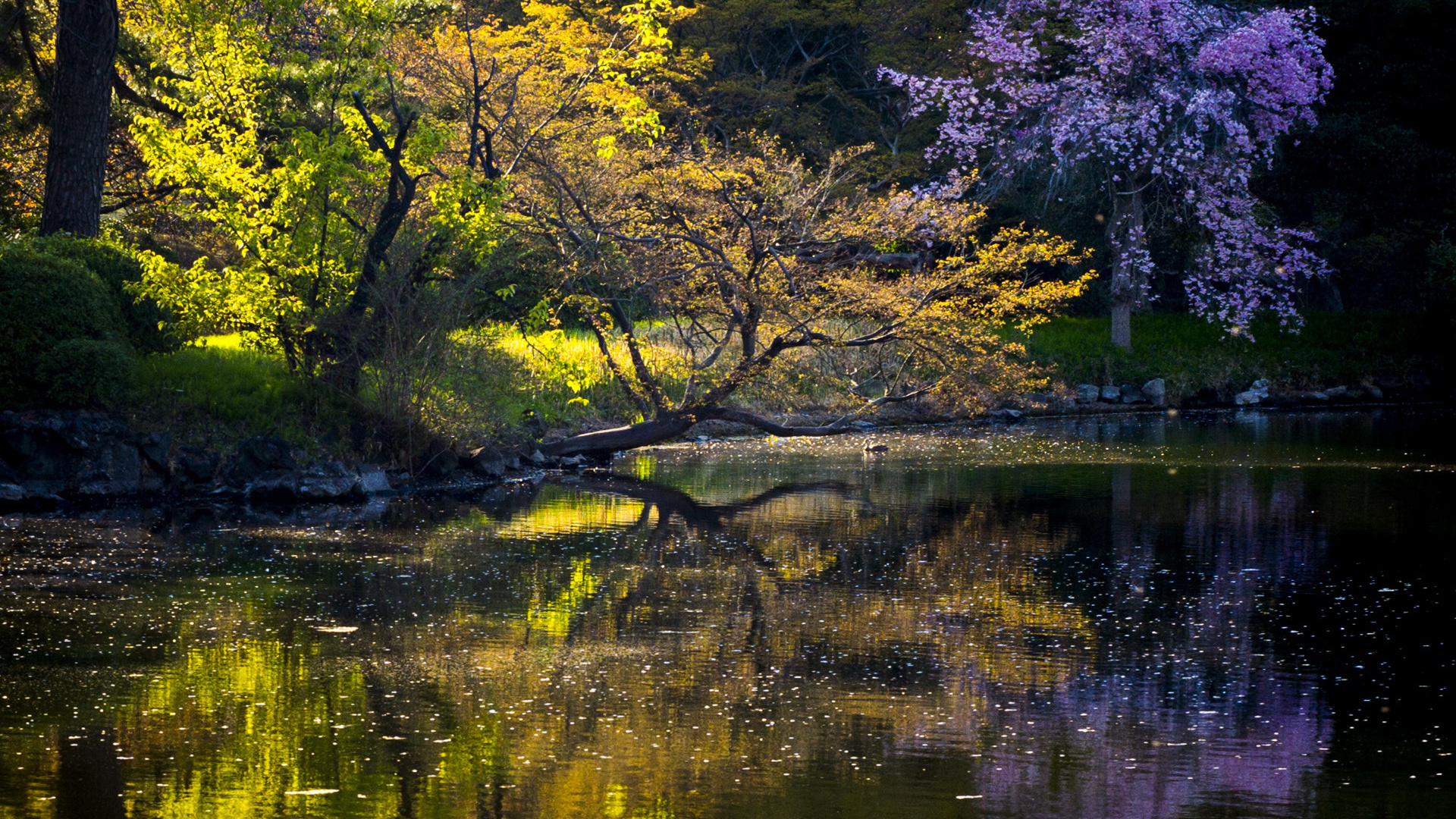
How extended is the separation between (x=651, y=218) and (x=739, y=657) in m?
11.3

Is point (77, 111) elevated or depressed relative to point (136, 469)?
elevated

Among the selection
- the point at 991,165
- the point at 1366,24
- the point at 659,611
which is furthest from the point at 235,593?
the point at 1366,24

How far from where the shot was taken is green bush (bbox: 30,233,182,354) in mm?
15984

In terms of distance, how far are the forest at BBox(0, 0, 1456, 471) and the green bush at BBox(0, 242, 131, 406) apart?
1.3 inches

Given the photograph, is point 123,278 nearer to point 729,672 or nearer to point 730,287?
point 730,287

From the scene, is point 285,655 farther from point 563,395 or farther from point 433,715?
point 563,395

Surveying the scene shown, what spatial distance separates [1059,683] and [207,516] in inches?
370

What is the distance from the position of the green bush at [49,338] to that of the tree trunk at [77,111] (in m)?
2.64

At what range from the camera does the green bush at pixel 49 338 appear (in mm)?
14938

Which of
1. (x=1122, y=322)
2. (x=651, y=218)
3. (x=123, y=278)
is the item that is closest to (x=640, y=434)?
(x=651, y=218)

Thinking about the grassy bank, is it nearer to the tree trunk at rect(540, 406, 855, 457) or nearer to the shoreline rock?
the shoreline rock

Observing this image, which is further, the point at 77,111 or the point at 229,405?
the point at 77,111

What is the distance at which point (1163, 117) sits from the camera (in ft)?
93.1

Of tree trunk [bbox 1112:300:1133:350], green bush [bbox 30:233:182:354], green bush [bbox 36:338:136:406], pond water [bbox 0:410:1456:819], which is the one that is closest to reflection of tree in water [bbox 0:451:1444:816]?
pond water [bbox 0:410:1456:819]
